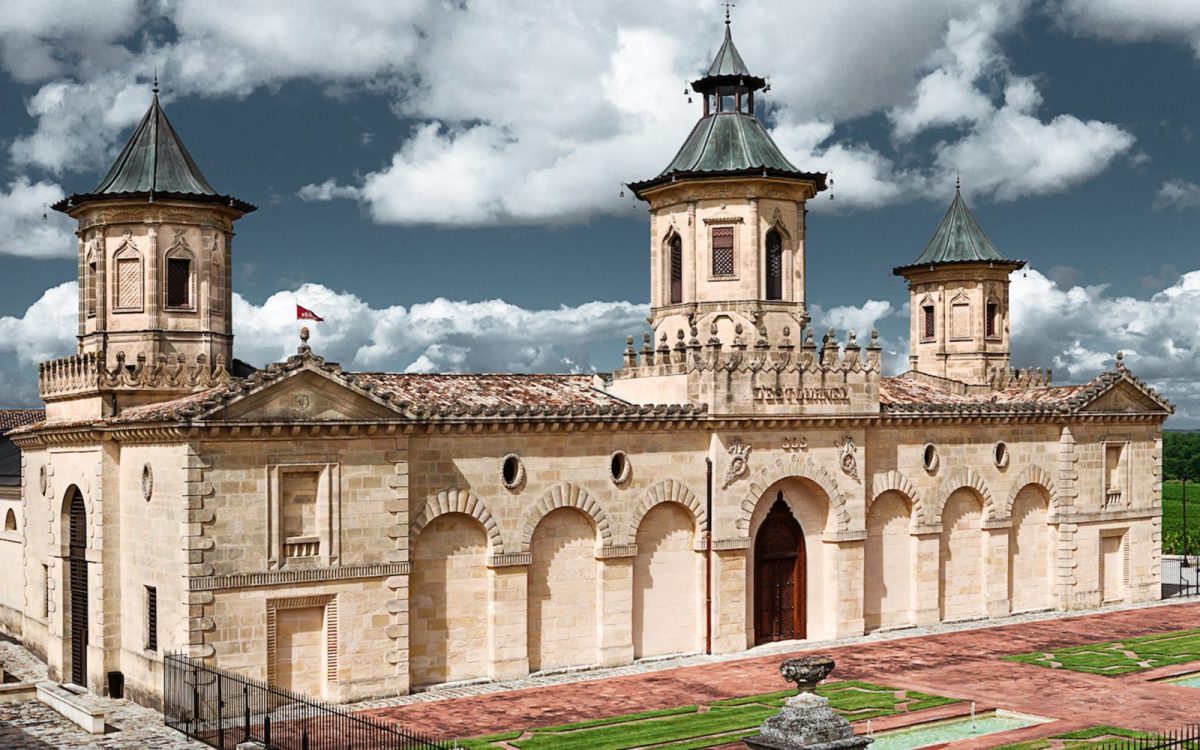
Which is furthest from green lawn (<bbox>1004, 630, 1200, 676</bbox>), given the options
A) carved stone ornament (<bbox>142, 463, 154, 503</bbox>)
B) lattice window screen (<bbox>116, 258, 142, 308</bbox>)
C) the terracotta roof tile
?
the terracotta roof tile

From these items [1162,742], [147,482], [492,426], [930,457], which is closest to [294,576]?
[147,482]

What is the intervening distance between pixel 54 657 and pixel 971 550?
A: 94.8ft

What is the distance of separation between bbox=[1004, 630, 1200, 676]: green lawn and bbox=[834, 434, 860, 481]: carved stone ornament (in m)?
7.01

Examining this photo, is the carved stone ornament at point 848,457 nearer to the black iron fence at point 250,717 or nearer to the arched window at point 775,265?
the arched window at point 775,265

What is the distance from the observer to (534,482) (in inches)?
1393

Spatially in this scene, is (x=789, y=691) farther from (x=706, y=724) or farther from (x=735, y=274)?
(x=735, y=274)

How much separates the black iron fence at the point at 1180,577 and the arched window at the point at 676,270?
2412 cm

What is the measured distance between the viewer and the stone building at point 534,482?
31172 mm

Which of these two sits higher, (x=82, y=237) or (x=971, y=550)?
(x=82, y=237)

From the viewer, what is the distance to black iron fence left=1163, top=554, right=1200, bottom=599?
53062 mm

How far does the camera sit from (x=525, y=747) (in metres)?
27.3

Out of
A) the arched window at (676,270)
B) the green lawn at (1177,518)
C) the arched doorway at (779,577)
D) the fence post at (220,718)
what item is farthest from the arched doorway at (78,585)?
the green lawn at (1177,518)

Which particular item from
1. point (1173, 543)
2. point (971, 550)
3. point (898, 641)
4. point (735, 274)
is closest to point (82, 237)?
point (735, 274)

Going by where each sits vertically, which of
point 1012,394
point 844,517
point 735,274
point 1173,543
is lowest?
point 1173,543
